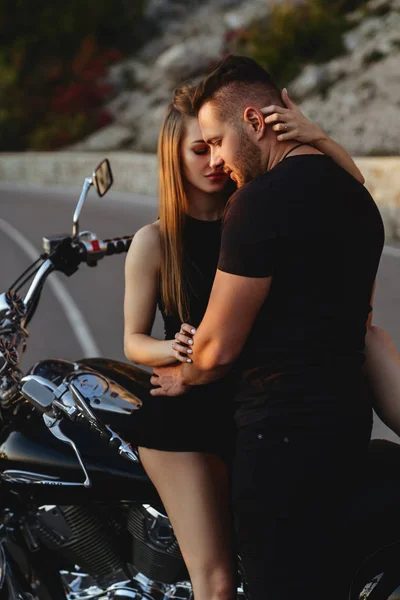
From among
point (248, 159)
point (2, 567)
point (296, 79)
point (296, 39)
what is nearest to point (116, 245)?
point (248, 159)

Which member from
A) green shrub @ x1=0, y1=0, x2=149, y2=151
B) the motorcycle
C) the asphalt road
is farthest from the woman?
green shrub @ x1=0, y1=0, x2=149, y2=151

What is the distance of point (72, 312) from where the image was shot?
905cm

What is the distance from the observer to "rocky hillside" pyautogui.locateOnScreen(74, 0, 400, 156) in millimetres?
21500

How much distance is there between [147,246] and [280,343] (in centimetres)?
74

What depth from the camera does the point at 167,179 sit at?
9.00 ft

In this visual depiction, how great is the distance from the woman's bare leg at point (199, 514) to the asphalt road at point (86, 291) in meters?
3.01

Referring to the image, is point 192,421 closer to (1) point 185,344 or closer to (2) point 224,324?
(1) point 185,344

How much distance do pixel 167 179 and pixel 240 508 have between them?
109cm

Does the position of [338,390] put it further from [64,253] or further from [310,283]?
[64,253]

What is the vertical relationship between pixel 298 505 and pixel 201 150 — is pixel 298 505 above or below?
below

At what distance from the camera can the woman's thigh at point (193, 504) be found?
236 centimetres

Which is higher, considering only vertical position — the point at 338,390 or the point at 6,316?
the point at 6,316

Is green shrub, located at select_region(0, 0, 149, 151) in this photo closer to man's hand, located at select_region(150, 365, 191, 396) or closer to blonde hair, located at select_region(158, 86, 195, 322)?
blonde hair, located at select_region(158, 86, 195, 322)

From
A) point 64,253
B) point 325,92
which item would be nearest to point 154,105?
point 325,92
